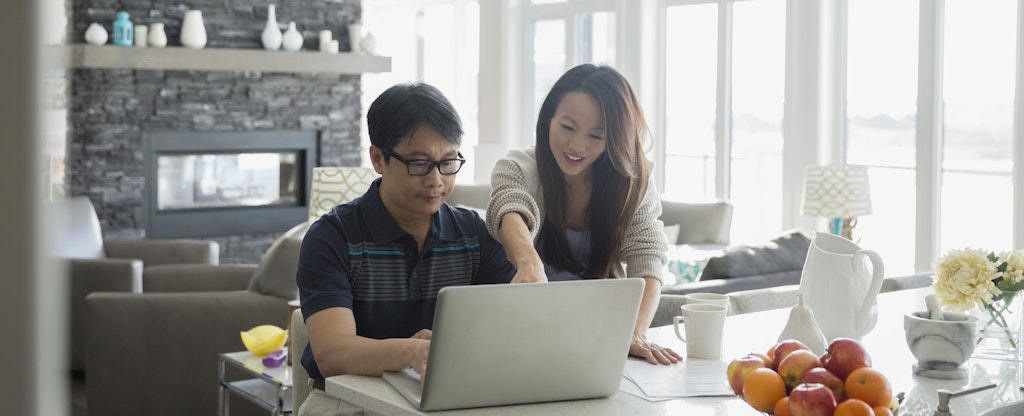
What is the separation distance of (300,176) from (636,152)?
6143 mm

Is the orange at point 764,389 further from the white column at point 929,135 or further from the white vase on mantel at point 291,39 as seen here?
the white vase on mantel at point 291,39

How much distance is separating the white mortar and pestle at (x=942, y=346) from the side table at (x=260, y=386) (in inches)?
74.2

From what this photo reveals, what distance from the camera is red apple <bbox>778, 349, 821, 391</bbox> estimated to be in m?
1.26

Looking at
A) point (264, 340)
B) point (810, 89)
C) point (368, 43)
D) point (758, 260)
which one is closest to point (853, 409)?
point (758, 260)

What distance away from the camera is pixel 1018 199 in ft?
17.1

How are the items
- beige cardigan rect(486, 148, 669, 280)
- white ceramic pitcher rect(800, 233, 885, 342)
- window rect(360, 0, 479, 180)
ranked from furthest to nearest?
window rect(360, 0, 479, 180) → beige cardigan rect(486, 148, 669, 280) → white ceramic pitcher rect(800, 233, 885, 342)

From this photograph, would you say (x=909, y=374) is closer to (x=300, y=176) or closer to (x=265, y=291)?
(x=265, y=291)

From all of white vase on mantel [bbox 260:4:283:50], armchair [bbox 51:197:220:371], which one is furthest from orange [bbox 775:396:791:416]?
white vase on mantel [bbox 260:4:283:50]

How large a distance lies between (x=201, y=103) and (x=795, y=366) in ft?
21.9

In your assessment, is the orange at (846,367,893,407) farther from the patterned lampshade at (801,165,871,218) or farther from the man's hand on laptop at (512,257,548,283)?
the patterned lampshade at (801,165,871,218)

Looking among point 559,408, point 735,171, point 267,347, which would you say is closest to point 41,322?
point 559,408

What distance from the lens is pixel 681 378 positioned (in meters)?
1.64

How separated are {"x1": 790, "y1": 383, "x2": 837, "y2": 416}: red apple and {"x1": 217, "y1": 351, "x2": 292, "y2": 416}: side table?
6.99 feet

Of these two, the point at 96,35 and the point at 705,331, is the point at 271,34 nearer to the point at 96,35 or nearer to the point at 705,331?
Result: the point at 96,35
